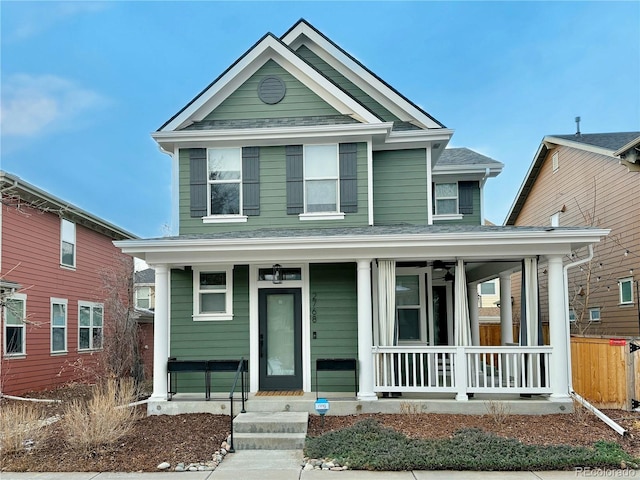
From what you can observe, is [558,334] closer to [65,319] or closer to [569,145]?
[569,145]

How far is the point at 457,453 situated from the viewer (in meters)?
7.30

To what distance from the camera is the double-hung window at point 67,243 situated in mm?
16516

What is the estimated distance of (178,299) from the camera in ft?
36.7

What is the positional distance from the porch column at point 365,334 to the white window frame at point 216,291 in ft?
8.81

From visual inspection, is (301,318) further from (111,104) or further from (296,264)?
(111,104)

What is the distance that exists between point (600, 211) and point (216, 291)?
11418 mm

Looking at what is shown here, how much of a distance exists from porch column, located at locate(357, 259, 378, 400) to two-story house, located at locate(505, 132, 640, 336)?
664 centimetres

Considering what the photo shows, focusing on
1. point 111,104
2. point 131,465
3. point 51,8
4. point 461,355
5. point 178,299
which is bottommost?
point 131,465

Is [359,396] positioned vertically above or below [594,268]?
below

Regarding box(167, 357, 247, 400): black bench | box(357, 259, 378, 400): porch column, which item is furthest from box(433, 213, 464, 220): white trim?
box(167, 357, 247, 400): black bench

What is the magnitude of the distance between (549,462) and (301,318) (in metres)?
5.20

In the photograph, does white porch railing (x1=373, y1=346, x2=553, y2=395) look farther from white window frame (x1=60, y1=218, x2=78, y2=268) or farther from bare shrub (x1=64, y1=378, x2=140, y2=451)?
white window frame (x1=60, y1=218, x2=78, y2=268)

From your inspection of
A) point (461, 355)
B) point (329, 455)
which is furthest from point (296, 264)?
point (329, 455)

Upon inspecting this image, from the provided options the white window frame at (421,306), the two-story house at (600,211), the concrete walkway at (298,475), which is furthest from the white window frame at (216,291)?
the two-story house at (600,211)
